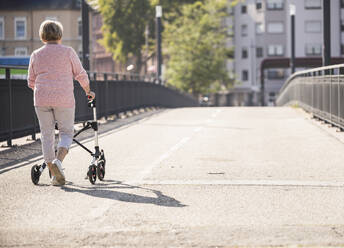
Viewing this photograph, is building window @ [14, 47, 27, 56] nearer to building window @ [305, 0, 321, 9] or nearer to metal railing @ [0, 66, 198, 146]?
building window @ [305, 0, 321, 9]

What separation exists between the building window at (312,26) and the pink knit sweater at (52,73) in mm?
85606

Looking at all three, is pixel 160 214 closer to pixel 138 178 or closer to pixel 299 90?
pixel 138 178

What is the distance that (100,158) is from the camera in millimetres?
9023

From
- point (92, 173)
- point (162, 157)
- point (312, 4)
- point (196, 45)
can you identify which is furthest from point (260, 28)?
point (92, 173)

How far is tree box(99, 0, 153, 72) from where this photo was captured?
67.4 m

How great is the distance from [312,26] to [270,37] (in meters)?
5.16

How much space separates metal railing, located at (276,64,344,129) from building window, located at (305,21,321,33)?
66.6 metres

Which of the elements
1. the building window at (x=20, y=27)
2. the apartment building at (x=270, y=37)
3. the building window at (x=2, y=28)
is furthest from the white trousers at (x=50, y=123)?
the apartment building at (x=270, y=37)

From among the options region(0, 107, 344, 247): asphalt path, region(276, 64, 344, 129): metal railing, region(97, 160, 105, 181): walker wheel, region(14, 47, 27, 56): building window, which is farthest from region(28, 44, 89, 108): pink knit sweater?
region(14, 47, 27, 56): building window

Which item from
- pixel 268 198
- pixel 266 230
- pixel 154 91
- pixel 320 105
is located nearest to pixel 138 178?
pixel 268 198

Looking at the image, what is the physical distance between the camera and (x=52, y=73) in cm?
846

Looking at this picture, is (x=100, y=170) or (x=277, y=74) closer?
(x=100, y=170)

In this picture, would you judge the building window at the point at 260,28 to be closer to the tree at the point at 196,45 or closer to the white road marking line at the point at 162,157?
the tree at the point at 196,45

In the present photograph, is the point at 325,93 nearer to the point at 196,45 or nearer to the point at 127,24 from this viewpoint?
the point at 127,24
